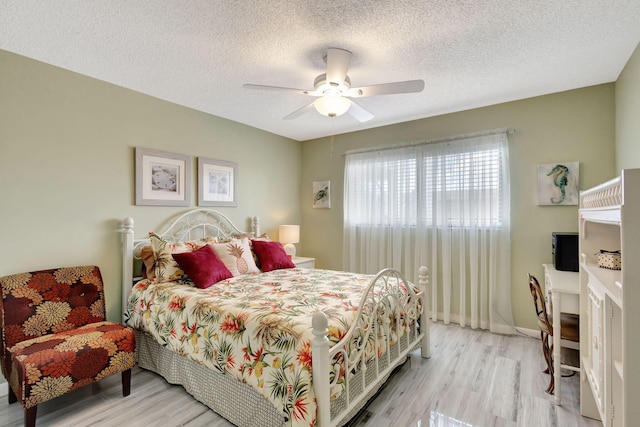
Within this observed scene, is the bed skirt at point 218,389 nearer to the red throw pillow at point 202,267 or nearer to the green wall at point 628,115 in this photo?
the red throw pillow at point 202,267

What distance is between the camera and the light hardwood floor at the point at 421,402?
200 centimetres

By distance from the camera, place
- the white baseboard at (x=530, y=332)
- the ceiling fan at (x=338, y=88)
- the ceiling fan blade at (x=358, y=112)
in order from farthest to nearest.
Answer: the white baseboard at (x=530, y=332)
the ceiling fan blade at (x=358, y=112)
the ceiling fan at (x=338, y=88)

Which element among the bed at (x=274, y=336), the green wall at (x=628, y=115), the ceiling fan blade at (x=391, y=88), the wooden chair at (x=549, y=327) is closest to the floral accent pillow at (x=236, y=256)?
the bed at (x=274, y=336)

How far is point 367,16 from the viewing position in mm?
1895

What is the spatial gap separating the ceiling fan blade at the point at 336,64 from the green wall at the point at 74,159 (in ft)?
6.85

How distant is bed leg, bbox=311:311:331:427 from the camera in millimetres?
1513

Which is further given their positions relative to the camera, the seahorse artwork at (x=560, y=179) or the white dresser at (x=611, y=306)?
the seahorse artwork at (x=560, y=179)

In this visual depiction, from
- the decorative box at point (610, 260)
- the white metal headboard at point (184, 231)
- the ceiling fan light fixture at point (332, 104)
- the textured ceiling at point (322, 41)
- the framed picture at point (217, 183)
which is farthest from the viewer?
the framed picture at point (217, 183)

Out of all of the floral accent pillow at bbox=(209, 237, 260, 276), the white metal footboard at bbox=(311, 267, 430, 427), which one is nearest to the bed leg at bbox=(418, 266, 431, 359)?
the white metal footboard at bbox=(311, 267, 430, 427)

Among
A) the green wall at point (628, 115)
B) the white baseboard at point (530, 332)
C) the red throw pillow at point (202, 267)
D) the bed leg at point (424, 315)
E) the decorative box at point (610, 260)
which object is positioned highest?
the green wall at point (628, 115)

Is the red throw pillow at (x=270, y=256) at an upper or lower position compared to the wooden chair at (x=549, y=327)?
upper

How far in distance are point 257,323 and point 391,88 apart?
1.80m

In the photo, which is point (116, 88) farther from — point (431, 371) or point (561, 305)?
point (561, 305)

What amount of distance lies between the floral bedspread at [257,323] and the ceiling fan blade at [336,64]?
1.63 meters
